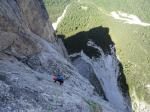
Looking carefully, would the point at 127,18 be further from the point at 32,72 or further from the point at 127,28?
the point at 32,72

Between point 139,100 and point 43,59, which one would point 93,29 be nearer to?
point 139,100

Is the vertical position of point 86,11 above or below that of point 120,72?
above

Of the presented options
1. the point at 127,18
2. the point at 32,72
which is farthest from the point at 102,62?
the point at 32,72

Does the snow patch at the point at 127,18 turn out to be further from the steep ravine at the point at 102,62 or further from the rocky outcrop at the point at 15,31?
the rocky outcrop at the point at 15,31

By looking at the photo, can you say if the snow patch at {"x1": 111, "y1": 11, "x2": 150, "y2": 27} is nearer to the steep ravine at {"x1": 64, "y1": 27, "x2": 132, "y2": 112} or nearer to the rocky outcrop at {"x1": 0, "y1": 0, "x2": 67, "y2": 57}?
the steep ravine at {"x1": 64, "y1": 27, "x2": 132, "y2": 112}

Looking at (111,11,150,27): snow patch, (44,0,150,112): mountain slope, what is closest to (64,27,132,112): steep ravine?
(44,0,150,112): mountain slope

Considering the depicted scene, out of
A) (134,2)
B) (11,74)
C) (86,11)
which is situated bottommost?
(11,74)

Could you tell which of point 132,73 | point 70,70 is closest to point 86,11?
point 132,73
